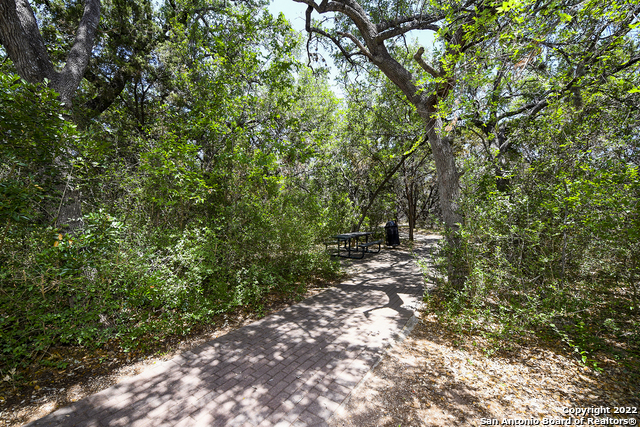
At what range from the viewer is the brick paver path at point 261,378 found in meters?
2.49

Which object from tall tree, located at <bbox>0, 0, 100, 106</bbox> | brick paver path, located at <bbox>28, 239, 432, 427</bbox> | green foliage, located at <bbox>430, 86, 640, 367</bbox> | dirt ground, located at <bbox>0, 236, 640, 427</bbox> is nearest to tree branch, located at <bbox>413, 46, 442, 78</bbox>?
green foliage, located at <bbox>430, 86, 640, 367</bbox>

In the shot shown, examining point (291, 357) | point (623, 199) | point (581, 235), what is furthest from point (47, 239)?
point (581, 235)

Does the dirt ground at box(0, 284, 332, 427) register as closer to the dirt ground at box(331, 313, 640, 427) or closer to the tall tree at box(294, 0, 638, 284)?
the dirt ground at box(331, 313, 640, 427)

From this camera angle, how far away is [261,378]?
10.0ft

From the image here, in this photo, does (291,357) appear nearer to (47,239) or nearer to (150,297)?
(150,297)

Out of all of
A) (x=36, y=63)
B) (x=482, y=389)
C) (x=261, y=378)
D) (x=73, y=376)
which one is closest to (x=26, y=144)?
(x=36, y=63)

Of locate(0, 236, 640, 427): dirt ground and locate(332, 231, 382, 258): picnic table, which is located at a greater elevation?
locate(332, 231, 382, 258): picnic table

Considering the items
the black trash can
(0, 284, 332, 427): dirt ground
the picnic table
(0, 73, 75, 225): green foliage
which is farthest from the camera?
the black trash can

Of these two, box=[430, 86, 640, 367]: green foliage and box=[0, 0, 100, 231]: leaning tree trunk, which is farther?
box=[0, 0, 100, 231]: leaning tree trunk

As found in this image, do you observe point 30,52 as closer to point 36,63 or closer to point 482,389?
point 36,63

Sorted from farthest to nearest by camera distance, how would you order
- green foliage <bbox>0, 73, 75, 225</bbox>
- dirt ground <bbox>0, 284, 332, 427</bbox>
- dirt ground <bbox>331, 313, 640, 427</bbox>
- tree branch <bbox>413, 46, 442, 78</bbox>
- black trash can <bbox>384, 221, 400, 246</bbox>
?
black trash can <bbox>384, 221, 400, 246</bbox>, tree branch <bbox>413, 46, 442, 78</bbox>, green foliage <bbox>0, 73, 75, 225</bbox>, dirt ground <bbox>0, 284, 332, 427</bbox>, dirt ground <bbox>331, 313, 640, 427</bbox>

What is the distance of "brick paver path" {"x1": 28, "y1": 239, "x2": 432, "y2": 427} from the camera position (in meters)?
2.49

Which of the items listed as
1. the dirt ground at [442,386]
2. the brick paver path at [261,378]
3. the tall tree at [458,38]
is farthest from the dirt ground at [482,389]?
the tall tree at [458,38]

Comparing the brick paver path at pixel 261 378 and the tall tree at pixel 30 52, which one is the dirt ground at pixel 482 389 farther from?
the tall tree at pixel 30 52
